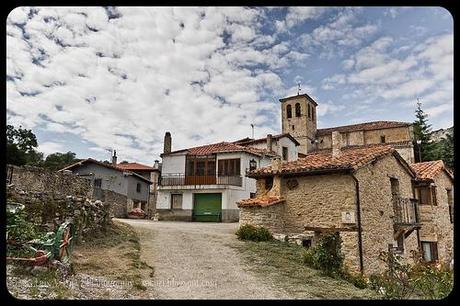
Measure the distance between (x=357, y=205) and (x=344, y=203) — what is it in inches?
15.4

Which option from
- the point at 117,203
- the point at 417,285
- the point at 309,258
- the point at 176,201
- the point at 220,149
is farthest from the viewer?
the point at 220,149

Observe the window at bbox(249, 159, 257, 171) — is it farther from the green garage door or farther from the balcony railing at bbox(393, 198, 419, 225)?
the balcony railing at bbox(393, 198, 419, 225)

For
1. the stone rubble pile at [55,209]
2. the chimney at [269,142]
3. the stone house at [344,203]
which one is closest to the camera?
the stone rubble pile at [55,209]

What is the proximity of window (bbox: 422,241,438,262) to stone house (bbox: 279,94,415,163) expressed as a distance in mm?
22390

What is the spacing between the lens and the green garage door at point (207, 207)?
23391mm

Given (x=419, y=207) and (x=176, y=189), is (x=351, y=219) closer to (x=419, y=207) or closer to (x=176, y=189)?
(x=419, y=207)

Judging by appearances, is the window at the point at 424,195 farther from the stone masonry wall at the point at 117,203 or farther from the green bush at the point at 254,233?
the stone masonry wall at the point at 117,203

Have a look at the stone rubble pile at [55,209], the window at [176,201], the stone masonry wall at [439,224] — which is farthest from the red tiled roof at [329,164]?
the window at [176,201]

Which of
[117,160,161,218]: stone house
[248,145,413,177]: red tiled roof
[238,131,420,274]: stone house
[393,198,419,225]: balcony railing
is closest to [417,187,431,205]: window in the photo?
[393,198,419,225]: balcony railing

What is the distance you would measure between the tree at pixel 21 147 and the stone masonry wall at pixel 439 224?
Result: 69.4 feet

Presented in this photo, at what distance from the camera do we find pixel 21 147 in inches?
993

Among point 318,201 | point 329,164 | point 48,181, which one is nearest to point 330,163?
point 329,164

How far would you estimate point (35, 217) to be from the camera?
25.4ft

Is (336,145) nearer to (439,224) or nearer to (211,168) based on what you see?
(439,224)
